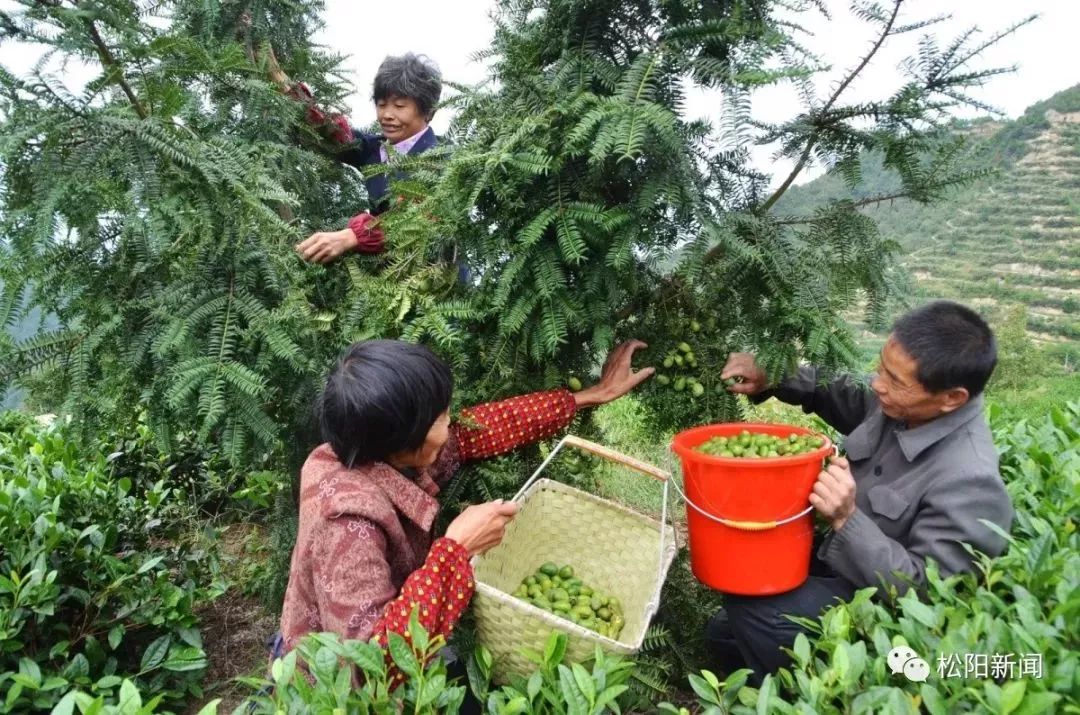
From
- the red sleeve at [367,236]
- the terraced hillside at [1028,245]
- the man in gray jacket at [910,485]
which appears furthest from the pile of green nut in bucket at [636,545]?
the terraced hillside at [1028,245]

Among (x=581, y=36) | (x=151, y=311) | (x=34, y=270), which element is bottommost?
(x=151, y=311)

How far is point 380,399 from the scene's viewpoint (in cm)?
209

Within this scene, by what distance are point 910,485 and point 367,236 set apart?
2239 mm

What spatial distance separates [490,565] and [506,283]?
1.02m

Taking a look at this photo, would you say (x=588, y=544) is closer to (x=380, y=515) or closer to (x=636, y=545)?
(x=636, y=545)

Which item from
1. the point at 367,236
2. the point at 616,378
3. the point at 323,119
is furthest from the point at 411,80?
the point at 616,378

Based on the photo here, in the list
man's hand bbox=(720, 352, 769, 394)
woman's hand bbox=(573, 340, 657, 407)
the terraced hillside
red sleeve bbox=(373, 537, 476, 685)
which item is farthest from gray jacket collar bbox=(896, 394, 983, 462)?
the terraced hillside

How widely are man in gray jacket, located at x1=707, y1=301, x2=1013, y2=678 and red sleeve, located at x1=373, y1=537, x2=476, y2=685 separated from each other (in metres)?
1.06

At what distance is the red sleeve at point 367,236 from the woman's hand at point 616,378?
104 cm

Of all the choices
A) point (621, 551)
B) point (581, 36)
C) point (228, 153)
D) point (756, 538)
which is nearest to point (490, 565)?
point (621, 551)

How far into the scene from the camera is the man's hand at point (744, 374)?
289cm

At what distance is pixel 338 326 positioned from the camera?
285 cm

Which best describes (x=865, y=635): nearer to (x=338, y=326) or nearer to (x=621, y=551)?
(x=621, y=551)

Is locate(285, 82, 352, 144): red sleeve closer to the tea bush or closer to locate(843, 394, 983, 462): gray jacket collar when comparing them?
the tea bush
